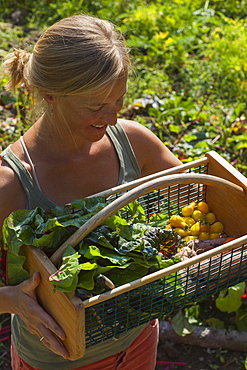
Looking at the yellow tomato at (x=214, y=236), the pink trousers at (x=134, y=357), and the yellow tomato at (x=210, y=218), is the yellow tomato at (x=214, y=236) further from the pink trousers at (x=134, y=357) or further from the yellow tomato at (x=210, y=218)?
the pink trousers at (x=134, y=357)

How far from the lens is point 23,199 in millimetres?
1695

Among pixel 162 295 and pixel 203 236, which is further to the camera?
pixel 203 236

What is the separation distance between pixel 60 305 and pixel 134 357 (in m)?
0.59

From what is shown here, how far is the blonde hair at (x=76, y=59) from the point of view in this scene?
161cm

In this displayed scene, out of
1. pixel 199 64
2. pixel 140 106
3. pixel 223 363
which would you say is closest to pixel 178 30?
pixel 199 64

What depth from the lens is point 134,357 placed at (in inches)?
74.4

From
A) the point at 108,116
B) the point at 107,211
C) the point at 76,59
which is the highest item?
the point at 76,59

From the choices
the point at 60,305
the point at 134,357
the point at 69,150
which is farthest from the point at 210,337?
the point at 60,305

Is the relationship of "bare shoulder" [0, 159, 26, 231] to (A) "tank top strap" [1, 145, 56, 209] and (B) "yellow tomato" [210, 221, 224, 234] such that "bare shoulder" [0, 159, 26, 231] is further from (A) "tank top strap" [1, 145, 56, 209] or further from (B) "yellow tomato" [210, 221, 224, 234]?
(B) "yellow tomato" [210, 221, 224, 234]

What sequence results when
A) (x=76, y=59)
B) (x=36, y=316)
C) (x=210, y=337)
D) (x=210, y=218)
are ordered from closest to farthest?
(x=36, y=316) → (x=76, y=59) → (x=210, y=218) → (x=210, y=337)

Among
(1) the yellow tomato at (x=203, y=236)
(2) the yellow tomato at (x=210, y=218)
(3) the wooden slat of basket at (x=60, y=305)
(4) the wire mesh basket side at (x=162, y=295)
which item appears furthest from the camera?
(2) the yellow tomato at (x=210, y=218)

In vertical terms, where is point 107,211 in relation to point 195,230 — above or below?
above

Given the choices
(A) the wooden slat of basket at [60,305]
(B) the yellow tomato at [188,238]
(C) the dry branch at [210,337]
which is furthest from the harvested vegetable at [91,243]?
(C) the dry branch at [210,337]

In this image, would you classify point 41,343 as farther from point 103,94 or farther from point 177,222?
point 103,94
